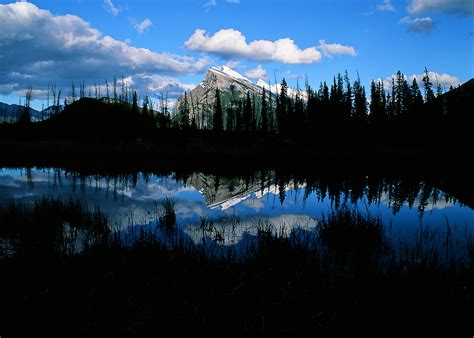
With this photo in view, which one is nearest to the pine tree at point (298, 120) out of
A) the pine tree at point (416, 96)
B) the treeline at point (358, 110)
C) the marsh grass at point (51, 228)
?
the treeline at point (358, 110)

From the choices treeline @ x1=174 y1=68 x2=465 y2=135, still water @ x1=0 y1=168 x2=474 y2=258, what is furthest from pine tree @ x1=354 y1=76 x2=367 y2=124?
still water @ x1=0 y1=168 x2=474 y2=258

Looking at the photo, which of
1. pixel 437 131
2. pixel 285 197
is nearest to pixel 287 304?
pixel 285 197

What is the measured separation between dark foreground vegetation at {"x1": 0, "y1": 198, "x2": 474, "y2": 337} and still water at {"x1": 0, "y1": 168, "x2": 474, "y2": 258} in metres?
2.70

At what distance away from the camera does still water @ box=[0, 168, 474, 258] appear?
45.8 feet

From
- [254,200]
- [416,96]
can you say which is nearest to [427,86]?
[416,96]

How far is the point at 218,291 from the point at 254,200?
46.9 ft

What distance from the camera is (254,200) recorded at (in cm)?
2103

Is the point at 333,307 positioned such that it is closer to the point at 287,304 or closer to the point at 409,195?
the point at 287,304

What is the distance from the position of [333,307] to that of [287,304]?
888 millimetres

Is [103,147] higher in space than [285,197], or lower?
higher

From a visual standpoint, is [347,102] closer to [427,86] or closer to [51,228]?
[427,86]

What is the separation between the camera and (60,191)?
2197 cm

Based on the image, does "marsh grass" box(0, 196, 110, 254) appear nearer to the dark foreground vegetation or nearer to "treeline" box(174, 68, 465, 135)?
the dark foreground vegetation

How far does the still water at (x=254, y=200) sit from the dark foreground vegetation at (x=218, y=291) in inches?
106
